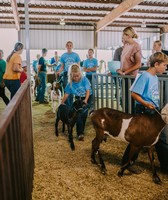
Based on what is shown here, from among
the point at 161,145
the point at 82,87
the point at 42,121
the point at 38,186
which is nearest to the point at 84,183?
the point at 38,186

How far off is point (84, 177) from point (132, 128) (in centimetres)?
84

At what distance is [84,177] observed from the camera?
3.12 meters

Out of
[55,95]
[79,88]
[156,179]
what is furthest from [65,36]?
[156,179]

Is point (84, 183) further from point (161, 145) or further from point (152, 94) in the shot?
point (152, 94)

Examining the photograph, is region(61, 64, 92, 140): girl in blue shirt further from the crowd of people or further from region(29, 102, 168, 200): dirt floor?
region(29, 102, 168, 200): dirt floor

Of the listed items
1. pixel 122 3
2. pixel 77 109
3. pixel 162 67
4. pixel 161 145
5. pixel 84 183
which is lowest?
pixel 84 183

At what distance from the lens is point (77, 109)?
14.3 feet

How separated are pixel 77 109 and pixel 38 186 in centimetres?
174

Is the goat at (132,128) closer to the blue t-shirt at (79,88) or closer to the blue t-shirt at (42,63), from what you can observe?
the blue t-shirt at (79,88)

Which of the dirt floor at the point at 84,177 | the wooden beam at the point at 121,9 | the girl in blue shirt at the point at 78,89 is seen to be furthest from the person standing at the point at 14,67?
the wooden beam at the point at 121,9

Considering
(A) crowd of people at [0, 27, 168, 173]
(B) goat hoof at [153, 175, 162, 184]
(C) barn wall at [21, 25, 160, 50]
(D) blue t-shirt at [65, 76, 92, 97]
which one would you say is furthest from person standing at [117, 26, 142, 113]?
(C) barn wall at [21, 25, 160, 50]

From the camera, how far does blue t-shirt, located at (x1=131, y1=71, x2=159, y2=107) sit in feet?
9.68

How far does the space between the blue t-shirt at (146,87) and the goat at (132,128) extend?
0.71 ft

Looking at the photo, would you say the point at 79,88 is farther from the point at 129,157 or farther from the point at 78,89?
the point at 129,157
